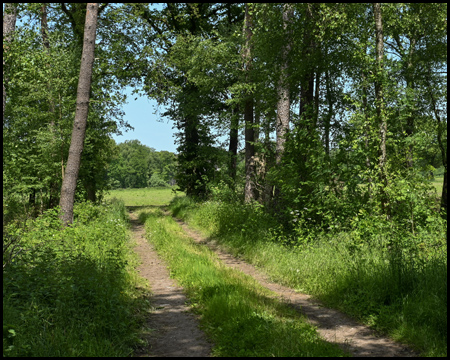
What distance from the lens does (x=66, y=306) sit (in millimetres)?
5445

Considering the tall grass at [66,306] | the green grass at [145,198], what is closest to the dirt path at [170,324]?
the tall grass at [66,306]

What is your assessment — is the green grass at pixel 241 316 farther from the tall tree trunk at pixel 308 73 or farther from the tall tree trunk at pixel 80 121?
the tall tree trunk at pixel 308 73

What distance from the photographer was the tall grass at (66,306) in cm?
458

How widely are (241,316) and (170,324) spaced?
47.3 inches

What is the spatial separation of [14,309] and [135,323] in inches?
70.3

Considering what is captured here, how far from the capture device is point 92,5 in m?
11.7

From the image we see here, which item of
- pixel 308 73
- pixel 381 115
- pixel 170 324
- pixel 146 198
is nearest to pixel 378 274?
pixel 170 324

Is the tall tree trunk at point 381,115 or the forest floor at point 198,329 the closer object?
the forest floor at point 198,329

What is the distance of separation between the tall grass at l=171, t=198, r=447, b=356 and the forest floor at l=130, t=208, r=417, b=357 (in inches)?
9.7

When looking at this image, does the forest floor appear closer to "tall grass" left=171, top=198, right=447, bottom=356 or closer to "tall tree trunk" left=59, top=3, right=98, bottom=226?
"tall grass" left=171, top=198, right=447, bottom=356

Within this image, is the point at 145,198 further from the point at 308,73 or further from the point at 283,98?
the point at 308,73

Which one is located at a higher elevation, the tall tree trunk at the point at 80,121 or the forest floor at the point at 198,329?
the tall tree trunk at the point at 80,121

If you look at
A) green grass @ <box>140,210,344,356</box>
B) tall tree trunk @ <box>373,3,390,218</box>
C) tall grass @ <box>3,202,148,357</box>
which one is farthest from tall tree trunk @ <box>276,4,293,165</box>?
tall grass @ <box>3,202,148,357</box>

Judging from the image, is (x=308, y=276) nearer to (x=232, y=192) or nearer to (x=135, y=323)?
(x=135, y=323)
